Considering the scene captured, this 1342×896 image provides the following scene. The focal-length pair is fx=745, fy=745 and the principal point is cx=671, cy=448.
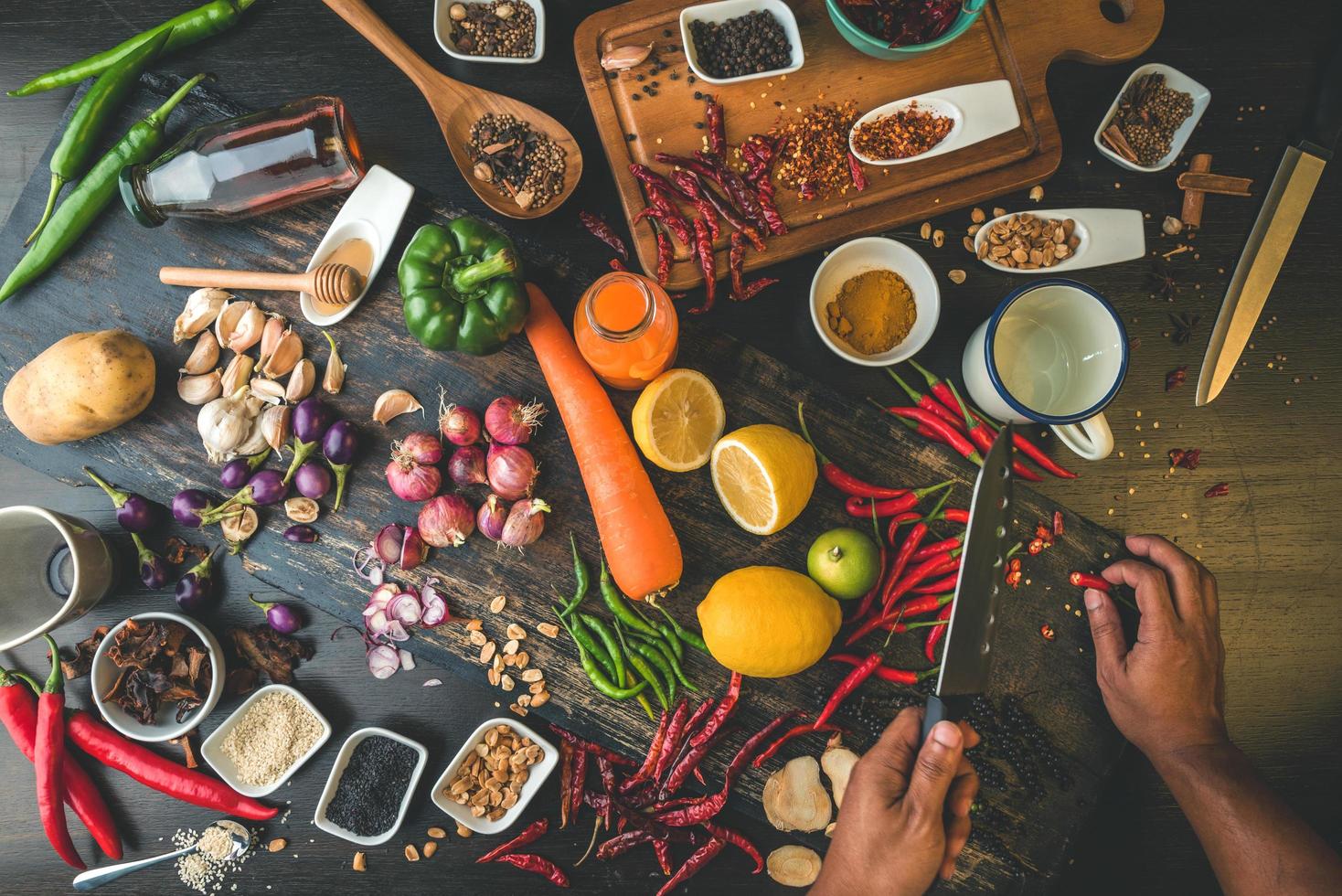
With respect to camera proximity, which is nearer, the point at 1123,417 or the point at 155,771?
the point at 155,771

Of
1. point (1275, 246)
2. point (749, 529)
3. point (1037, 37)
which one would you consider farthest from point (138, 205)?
point (1275, 246)

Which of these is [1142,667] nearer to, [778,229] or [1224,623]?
[1224,623]

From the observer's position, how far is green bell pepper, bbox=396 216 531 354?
192 cm

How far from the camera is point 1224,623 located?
2.26 meters

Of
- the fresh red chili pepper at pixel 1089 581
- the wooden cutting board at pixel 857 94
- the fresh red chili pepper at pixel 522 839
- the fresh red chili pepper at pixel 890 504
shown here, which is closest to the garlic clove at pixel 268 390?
the wooden cutting board at pixel 857 94

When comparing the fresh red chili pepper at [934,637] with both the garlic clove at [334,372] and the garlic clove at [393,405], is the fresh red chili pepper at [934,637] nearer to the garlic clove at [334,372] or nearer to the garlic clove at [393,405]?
the garlic clove at [393,405]

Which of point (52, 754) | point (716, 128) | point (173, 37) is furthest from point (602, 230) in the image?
point (52, 754)

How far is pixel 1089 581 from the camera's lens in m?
2.12

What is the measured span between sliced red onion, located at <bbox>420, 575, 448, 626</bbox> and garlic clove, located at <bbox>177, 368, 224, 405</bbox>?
2.72 feet

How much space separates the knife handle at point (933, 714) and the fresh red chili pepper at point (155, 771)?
1.87 metres

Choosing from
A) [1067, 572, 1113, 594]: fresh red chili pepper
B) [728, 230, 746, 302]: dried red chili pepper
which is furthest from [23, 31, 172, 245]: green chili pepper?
[1067, 572, 1113, 594]: fresh red chili pepper

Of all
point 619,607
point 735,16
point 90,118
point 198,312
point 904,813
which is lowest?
point 904,813

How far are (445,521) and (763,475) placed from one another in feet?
2.95

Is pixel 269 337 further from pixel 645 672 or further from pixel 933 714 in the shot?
pixel 933 714
